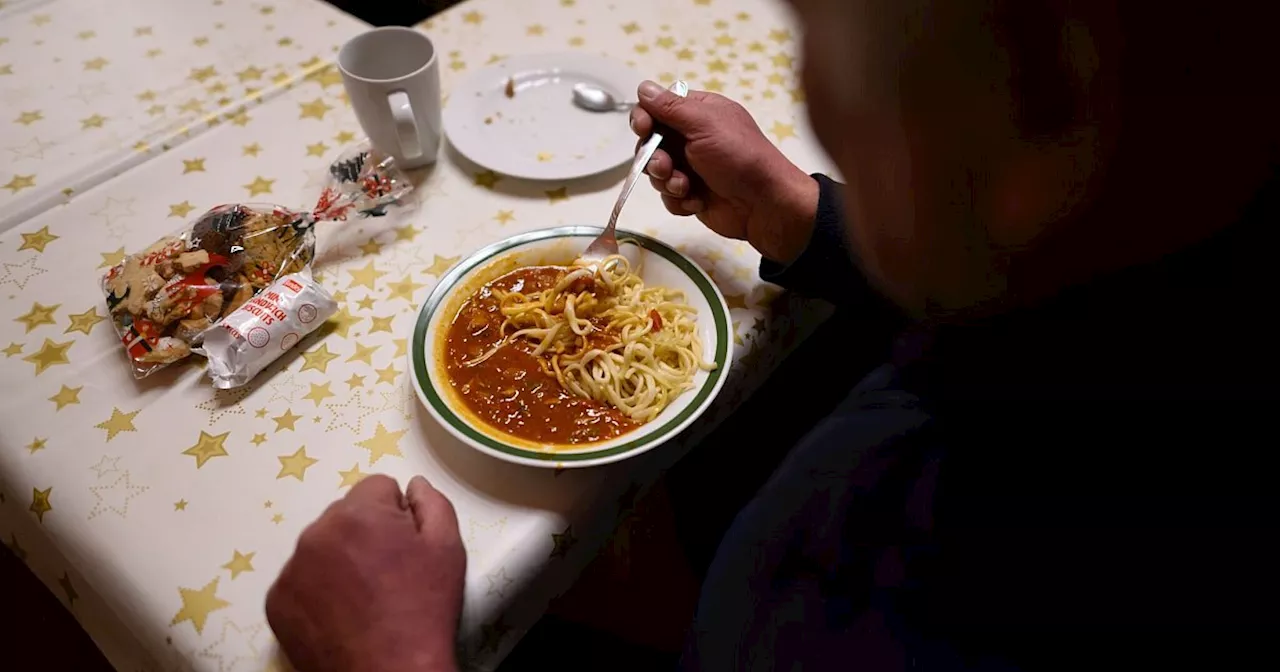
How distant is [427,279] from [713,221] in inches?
14.3

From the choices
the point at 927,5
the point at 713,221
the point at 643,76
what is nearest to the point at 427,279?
the point at 713,221

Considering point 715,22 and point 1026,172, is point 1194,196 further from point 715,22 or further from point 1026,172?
point 715,22

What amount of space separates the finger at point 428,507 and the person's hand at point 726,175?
0.47 meters

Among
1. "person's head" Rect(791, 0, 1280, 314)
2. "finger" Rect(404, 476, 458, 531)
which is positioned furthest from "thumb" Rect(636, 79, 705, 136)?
"finger" Rect(404, 476, 458, 531)

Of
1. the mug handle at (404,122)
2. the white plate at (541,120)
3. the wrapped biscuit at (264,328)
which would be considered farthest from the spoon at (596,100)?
the wrapped biscuit at (264,328)

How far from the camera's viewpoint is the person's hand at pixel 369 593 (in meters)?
0.63

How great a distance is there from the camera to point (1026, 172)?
48cm

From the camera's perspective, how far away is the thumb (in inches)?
38.5

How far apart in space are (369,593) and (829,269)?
1.89ft

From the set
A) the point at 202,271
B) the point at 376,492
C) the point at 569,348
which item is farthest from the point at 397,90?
the point at 376,492

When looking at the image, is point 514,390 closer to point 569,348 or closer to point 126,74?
point 569,348

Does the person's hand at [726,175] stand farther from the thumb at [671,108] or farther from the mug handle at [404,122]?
the mug handle at [404,122]

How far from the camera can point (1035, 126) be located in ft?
1.51

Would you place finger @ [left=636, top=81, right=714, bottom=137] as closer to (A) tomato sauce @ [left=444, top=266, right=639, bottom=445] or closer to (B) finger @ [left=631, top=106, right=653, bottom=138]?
(B) finger @ [left=631, top=106, right=653, bottom=138]
